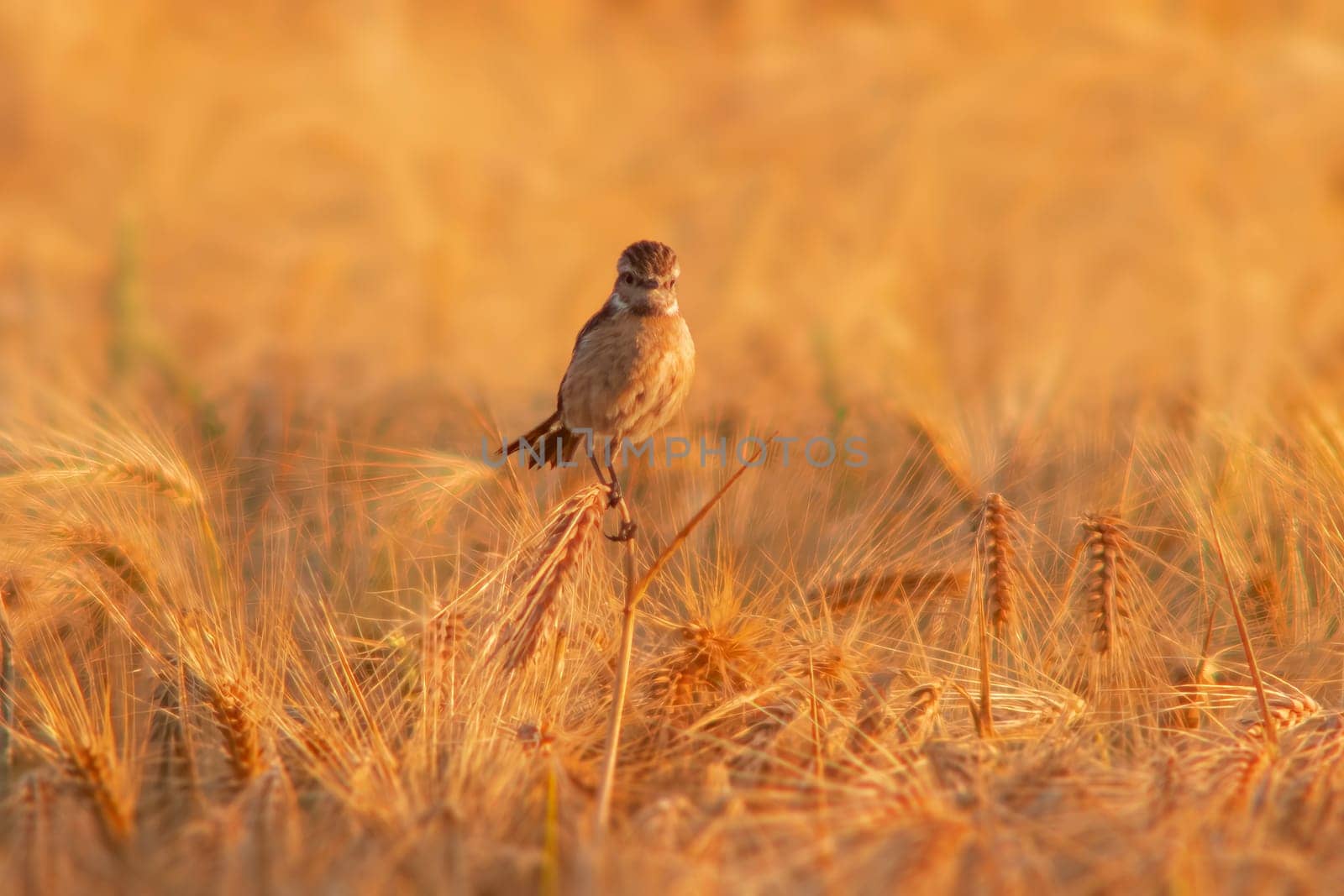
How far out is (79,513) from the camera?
2.84 m

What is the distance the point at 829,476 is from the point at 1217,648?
40.1 inches

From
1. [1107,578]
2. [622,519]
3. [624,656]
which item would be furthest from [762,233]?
[624,656]

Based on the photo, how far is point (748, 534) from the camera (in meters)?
3.14

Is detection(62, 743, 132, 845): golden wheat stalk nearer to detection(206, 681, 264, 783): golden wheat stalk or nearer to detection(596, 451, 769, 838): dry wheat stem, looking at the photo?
detection(206, 681, 264, 783): golden wheat stalk

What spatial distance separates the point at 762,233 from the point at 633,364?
3790 millimetres

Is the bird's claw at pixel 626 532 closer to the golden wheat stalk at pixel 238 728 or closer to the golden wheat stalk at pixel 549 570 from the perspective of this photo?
the golden wheat stalk at pixel 549 570

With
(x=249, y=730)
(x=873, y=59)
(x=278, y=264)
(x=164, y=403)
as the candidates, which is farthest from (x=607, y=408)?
(x=873, y=59)

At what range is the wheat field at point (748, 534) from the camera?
7.01ft

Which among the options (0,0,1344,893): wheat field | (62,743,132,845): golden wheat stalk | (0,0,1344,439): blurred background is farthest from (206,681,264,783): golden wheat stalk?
(0,0,1344,439): blurred background

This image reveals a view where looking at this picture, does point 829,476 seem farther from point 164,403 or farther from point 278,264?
point 278,264

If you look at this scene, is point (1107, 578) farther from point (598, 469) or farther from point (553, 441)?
point (553, 441)

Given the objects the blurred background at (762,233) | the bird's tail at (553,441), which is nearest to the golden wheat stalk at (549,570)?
the bird's tail at (553,441)

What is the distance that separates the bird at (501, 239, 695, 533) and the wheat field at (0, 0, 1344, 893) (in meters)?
0.24

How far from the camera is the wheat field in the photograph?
7.01 ft
